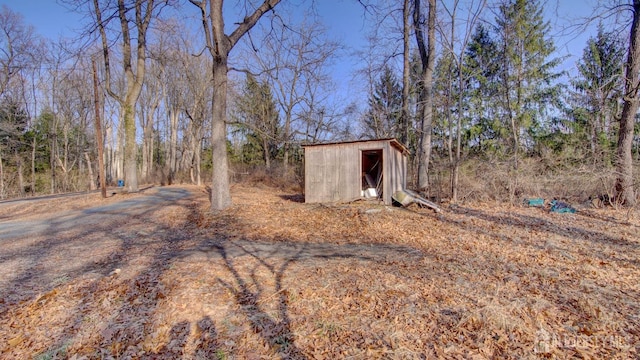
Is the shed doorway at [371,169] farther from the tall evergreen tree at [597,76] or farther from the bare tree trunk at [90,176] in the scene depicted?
the bare tree trunk at [90,176]

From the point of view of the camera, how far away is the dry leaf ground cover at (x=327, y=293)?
8.76ft

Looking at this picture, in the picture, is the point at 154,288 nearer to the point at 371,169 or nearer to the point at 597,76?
the point at 371,169

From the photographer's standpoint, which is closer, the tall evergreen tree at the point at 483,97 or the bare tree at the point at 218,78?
the bare tree at the point at 218,78

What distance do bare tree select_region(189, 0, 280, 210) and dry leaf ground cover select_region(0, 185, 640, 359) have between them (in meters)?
2.29

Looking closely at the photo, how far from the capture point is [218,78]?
8.92 meters

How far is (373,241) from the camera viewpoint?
6324 millimetres

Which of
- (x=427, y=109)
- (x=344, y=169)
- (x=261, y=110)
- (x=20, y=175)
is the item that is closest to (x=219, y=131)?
(x=344, y=169)

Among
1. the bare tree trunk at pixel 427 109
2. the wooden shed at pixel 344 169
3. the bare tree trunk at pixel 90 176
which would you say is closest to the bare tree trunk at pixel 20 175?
the bare tree trunk at pixel 90 176

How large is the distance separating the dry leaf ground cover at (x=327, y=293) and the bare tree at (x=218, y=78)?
2291 millimetres

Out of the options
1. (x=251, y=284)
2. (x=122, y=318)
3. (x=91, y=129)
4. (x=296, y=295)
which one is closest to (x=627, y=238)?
(x=296, y=295)

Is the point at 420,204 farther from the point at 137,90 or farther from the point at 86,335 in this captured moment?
the point at 137,90

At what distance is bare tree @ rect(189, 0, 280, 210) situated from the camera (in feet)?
29.0

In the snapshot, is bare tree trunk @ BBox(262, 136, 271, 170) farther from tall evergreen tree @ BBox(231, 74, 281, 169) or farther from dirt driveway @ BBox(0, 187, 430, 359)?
dirt driveway @ BBox(0, 187, 430, 359)

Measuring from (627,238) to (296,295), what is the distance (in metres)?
6.74
